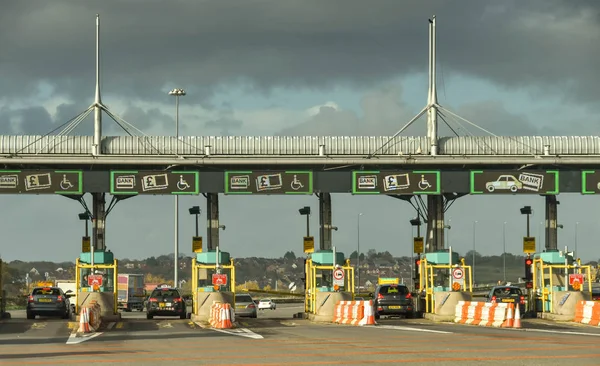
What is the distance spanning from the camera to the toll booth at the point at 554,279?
48344mm

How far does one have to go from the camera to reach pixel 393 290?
166 ft

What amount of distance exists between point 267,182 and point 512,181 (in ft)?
35.2

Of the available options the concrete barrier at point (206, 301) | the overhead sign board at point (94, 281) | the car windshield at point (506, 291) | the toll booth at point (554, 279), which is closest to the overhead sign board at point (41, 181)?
the overhead sign board at point (94, 281)

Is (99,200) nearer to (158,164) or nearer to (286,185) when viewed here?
(158,164)

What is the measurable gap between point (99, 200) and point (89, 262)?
296 centimetres

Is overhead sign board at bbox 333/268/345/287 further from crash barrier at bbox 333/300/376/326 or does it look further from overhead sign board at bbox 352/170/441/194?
overhead sign board at bbox 352/170/441/194

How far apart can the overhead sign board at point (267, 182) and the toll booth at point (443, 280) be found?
21.7ft

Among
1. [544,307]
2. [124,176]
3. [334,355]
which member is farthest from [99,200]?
[334,355]

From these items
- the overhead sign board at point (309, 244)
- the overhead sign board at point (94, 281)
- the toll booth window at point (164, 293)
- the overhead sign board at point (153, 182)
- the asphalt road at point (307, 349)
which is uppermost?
the overhead sign board at point (153, 182)

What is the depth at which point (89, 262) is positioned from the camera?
165ft

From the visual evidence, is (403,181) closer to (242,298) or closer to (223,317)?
(242,298)

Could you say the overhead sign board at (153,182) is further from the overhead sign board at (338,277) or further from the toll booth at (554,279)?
the toll booth at (554,279)

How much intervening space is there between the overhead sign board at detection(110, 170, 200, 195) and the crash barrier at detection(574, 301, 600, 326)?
17199 mm

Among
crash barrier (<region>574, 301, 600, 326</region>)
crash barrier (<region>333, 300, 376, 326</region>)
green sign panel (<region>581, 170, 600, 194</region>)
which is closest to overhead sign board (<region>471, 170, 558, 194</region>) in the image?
green sign panel (<region>581, 170, 600, 194</region>)
